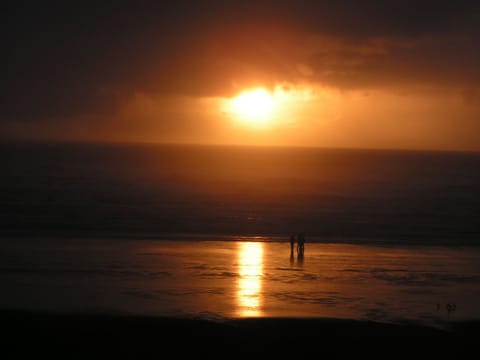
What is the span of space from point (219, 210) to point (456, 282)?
32.8 m

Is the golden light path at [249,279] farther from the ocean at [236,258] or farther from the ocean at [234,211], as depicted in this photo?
the ocean at [234,211]

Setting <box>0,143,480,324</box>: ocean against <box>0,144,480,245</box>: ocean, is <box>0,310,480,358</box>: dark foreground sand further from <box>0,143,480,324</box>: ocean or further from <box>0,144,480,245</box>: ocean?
<box>0,144,480,245</box>: ocean

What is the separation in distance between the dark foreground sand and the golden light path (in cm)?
160

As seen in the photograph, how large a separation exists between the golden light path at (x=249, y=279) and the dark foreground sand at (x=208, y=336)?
160cm

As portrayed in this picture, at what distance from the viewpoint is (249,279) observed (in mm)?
27609

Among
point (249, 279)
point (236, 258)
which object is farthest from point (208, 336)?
point (236, 258)

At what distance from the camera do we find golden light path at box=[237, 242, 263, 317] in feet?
74.8

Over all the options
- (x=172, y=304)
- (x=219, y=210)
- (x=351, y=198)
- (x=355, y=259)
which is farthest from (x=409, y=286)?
(x=351, y=198)

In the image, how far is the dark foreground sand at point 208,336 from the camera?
18125 mm

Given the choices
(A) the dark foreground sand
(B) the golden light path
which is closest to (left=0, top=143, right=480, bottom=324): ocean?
(B) the golden light path

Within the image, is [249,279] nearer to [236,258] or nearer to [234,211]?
[236,258]

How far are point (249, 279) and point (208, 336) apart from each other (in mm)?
8396


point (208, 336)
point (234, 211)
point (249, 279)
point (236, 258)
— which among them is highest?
point (234, 211)

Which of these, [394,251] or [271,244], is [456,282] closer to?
[394,251]
